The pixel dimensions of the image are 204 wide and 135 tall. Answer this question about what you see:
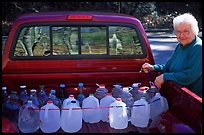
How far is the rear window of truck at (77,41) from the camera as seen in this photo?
147 inches

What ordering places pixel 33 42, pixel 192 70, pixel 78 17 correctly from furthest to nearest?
pixel 33 42 < pixel 78 17 < pixel 192 70

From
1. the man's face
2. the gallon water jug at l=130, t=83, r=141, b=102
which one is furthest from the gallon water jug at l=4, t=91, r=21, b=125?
the man's face

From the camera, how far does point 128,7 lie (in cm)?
2730

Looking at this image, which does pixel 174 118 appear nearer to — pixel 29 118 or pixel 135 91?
pixel 135 91

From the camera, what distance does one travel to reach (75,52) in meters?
3.83

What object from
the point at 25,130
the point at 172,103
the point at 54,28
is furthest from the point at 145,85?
the point at 25,130

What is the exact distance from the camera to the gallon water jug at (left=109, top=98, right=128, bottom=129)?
316 cm

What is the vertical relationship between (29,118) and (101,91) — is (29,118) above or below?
below

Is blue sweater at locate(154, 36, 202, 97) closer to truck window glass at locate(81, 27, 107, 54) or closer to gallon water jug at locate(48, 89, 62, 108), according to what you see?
truck window glass at locate(81, 27, 107, 54)

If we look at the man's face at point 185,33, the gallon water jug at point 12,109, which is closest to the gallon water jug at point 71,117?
the gallon water jug at point 12,109

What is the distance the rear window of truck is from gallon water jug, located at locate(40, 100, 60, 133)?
83 cm

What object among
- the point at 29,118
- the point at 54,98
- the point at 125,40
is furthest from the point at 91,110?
the point at 125,40

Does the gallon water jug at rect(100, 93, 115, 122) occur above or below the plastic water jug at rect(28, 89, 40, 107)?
below

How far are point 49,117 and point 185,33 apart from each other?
68.2 inches
